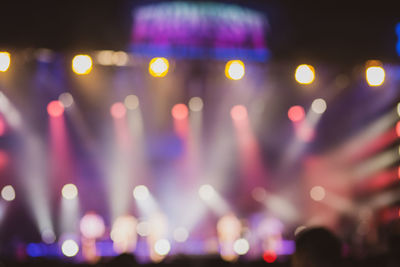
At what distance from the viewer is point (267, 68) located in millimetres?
6559

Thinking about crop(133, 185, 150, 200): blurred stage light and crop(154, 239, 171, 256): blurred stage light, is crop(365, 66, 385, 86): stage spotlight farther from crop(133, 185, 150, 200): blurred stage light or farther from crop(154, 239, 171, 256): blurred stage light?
crop(133, 185, 150, 200): blurred stage light

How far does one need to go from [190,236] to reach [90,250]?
2.38m

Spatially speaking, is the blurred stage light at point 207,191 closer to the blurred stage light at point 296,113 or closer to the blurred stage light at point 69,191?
→ the blurred stage light at point 296,113

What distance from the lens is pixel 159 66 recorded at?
248 inches

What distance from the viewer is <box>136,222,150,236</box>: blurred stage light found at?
10.9 metres

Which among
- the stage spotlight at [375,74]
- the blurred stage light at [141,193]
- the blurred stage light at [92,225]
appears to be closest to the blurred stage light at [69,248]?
the blurred stage light at [92,225]

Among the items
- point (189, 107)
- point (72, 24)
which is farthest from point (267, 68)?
point (189, 107)

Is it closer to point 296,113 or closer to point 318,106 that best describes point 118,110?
point 296,113

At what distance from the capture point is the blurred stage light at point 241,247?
962 cm

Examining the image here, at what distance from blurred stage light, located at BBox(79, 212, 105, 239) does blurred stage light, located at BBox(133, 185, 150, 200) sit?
0.94 m

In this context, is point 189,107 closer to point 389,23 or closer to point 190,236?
point 190,236

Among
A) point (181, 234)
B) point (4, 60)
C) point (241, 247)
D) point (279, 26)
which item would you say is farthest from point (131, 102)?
point (279, 26)

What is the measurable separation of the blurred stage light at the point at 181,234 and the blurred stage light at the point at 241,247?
167 centimetres

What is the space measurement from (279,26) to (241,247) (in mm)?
4821
